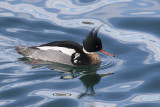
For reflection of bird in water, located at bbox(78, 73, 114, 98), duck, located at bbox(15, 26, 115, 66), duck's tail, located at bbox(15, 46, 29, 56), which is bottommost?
reflection of bird in water, located at bbox(78, 73, 114, 98)

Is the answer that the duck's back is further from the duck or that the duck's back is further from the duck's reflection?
the duck's reflection

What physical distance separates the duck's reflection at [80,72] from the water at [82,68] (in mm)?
25

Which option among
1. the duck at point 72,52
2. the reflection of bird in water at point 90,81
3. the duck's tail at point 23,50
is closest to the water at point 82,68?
the reflection of bird in water at point 90,81

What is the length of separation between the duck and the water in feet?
0.85

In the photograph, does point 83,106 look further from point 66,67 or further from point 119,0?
point 119,0

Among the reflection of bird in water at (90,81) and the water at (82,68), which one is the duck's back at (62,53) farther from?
the reflection of bird in water at (90,81)

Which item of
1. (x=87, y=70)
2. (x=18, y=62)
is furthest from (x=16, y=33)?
(x=87, y=70)

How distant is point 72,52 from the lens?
38.3 feet

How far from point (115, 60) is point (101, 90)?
80.6 inches

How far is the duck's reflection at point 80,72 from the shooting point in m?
10.5

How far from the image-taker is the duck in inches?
458

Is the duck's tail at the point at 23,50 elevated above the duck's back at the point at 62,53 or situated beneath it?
elevated above

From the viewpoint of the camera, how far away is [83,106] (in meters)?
9.14

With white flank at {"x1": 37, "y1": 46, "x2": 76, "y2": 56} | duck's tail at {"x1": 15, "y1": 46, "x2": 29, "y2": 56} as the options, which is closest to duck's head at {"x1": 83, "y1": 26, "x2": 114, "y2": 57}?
white flank at {"x1": 37, "y1": 46, "x2": 76, "y2": 56}
